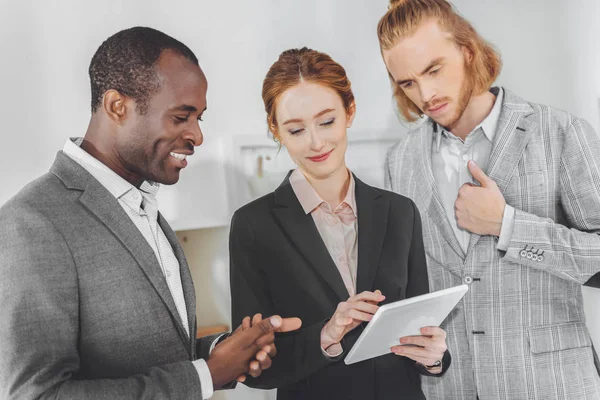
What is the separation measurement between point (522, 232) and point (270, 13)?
42.3 inches

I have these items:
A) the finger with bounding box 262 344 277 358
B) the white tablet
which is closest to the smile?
the finger with bounding box 262 344 277 358

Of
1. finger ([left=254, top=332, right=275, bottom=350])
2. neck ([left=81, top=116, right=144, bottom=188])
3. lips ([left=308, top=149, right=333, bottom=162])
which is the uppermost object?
neck ([left=81, top=116, right=144, bottom=188])

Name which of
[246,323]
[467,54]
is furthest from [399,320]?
[467,54]

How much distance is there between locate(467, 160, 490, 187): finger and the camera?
1.97 metres

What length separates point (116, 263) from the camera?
136 centimetres

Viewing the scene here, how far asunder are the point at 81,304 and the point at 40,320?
117 millimetres

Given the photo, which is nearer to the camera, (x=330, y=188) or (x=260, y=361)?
(x=260, y=361)

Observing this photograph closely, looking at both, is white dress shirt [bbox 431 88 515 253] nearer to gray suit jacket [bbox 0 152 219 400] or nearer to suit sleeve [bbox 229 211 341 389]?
suit sleeve [bbox 229 211 341 389]

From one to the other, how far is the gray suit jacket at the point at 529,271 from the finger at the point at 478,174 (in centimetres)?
6

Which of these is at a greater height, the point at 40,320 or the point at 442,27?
the point at 442,27

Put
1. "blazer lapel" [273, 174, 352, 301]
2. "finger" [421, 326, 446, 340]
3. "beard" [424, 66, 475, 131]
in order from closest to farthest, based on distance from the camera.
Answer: "finger" [421, 326, 446, 340] → "blazer lapel" [273, 174, 352, 301] → "beard" [424, 66, 475, 131]

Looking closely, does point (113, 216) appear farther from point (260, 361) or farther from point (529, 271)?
point (529, 271)

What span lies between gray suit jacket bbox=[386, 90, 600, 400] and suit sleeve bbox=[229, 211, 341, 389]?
52 cm

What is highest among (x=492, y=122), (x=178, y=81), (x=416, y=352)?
(x=178, y=81)
